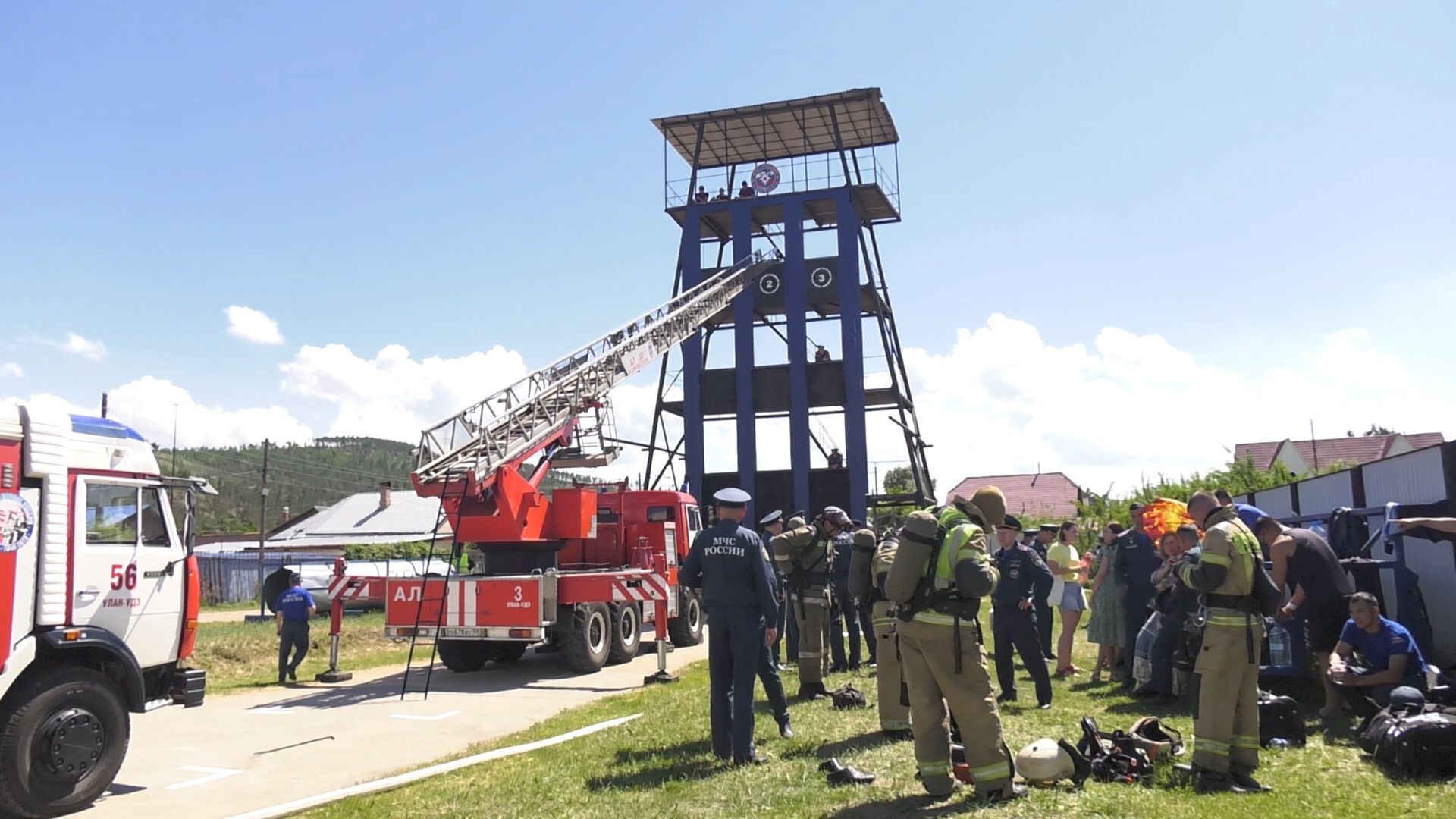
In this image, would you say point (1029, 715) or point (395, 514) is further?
point (395, 514)

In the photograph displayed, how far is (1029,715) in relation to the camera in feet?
27.8

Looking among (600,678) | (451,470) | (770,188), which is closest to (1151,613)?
(600,678)

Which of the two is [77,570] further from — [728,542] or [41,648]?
[728,542]

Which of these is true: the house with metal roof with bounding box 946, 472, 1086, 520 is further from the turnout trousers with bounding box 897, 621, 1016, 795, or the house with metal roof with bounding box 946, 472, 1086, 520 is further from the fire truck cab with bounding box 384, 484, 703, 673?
the turnout trousers with bounding box 897, 621, 1016, 795

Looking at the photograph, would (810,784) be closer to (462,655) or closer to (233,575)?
(462,655)

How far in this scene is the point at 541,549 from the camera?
15.2 m

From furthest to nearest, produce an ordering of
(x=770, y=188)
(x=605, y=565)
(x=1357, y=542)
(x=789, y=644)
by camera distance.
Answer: (x=770, y=188) < (x=605, y=565) < (x=789, y=644) < (x=1357, y=542)

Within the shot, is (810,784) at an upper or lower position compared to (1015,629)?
lower

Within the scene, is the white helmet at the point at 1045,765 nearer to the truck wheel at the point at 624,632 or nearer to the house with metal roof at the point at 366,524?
the truck wheel at the point at 624,632

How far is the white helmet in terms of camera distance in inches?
236

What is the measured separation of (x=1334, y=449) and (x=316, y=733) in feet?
170

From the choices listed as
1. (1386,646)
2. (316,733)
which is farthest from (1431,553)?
(316,733)

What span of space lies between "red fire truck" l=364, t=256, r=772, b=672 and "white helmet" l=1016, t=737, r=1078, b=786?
24.5 ft

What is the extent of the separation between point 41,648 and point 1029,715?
7302mm
